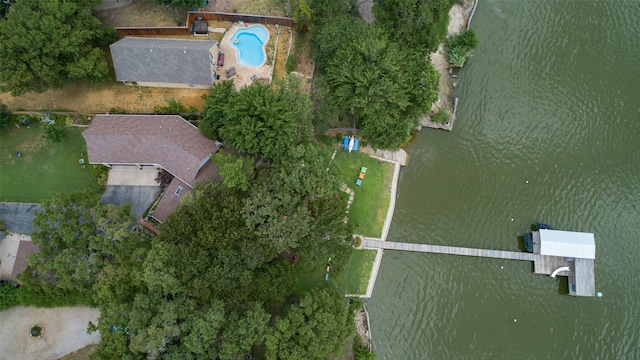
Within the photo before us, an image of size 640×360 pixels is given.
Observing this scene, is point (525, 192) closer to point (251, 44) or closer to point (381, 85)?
point (381, 85)

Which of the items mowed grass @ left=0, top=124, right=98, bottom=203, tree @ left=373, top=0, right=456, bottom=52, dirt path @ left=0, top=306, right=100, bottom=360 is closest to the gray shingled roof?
mowed grass @ left=0, top=124, right=98, bottom=203

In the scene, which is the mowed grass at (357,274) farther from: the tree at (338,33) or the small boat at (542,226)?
the tree at (338,33)

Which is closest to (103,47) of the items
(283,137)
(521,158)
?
(283,137)

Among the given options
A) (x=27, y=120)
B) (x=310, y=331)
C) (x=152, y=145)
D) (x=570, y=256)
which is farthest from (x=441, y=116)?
(x=27, y=120)

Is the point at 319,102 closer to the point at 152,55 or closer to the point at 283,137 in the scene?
the point at 283,137

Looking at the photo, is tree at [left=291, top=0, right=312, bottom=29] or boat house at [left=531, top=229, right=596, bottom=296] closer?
tree at [left=291, top=0, right=312, bottom=29]

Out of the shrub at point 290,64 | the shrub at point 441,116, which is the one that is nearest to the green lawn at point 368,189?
the shrub at point 441,116

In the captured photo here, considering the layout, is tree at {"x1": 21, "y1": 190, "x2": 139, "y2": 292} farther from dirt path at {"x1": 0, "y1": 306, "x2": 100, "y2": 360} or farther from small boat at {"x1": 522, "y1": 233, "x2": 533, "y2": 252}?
small boat at {"x1": 522, "y1": 233, "x2": 533, "y2": 252}
